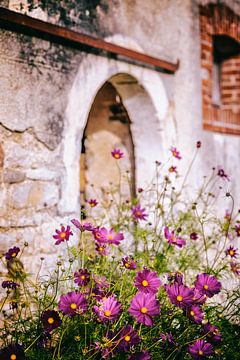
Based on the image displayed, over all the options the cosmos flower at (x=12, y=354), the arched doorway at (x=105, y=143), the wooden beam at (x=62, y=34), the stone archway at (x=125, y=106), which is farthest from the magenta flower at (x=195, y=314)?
the arched doorway at (x=105, y=143)

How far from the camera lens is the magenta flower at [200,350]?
1.84 meters

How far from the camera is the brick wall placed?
15.9 ft

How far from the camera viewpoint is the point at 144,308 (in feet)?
5.71

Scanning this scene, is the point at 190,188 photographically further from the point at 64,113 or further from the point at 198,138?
the point at 64,113

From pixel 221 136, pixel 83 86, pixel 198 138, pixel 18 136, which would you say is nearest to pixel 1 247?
pixel 18 136

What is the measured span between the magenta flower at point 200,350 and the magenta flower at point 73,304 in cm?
44

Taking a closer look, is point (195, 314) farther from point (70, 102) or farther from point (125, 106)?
point (125, 106)

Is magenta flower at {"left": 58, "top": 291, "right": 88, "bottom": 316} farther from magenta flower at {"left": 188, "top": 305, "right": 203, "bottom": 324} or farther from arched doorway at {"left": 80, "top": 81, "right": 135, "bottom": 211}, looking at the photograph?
arched doorway at {"left": 80, "top": 81, "right": 135, "bottom": 211}

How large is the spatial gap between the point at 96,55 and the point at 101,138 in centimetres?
145

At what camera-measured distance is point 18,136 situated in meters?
2.90

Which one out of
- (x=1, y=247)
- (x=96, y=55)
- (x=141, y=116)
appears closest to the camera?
(x=1, y=247)

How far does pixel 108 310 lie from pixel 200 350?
383 mm

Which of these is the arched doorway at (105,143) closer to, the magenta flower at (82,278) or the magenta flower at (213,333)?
the magenta flower at (82,278)

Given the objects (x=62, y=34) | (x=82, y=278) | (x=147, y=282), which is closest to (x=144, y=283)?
(x=147, y=282)
